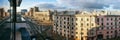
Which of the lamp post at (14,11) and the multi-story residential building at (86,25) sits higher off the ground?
the lamp post at (14,11)

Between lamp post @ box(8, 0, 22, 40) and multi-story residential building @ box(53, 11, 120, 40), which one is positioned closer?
lamp post @ box(8, 0, 22, 40)

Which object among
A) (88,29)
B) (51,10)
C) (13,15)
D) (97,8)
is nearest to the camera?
(13,15)

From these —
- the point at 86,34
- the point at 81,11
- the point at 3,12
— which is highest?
the point at 3,12

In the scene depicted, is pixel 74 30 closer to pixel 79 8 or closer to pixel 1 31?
pixel 79 8

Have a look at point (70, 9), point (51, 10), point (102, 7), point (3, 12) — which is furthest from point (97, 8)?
point (3, 12)

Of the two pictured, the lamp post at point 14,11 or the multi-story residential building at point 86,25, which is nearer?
the lamp post at point 14,11

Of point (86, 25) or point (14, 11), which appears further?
point (86, 25)

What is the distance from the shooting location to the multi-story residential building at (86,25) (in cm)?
133

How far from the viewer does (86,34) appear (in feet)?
5.00

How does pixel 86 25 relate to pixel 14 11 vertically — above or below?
below

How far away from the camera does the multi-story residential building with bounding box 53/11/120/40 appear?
4.36ft

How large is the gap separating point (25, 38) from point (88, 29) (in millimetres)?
1239

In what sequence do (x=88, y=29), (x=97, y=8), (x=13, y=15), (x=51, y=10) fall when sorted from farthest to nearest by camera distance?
(x=97, y=8)
(x=88, y=29)
(x=51, y=10)
(x=13, y=15)

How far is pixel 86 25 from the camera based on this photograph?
4.68 feet
